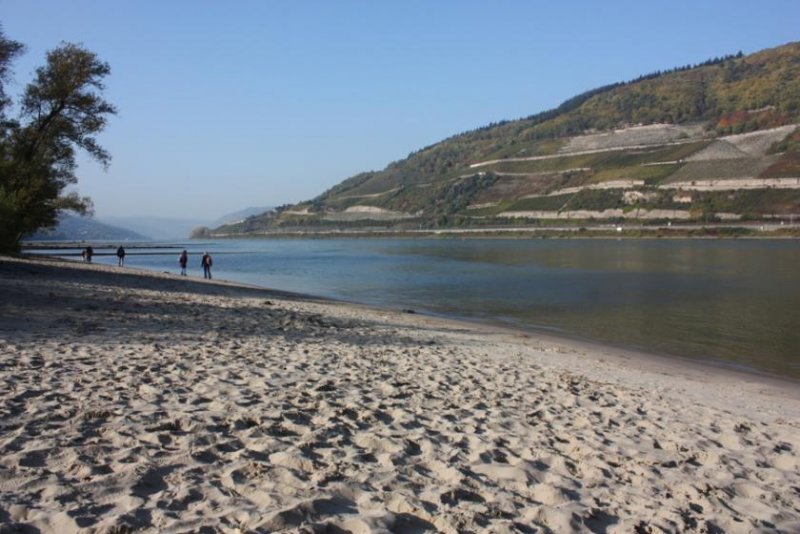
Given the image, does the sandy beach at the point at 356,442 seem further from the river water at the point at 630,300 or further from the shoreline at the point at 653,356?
the river water at the point at 630,300

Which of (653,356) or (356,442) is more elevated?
(356,442)

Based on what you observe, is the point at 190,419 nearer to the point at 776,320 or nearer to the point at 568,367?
the point at 568,367

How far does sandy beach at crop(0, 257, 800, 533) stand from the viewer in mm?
4875

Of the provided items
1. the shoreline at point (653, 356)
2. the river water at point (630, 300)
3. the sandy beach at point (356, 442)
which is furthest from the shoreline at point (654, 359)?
the sandy beach at point (356, 442)

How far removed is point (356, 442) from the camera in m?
6.62

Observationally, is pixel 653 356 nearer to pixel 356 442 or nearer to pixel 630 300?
pixel 356 442

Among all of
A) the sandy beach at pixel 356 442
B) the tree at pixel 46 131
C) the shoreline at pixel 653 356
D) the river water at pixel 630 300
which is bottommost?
the river water at pixel 630 300

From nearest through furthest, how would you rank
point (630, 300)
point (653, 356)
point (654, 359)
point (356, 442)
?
point (356, 442) → point (654, 359) → point (653, 356) → point (630, 300)

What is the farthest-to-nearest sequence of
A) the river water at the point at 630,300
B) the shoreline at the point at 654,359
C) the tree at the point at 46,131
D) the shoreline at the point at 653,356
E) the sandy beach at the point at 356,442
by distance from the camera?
the tree at the point at 46,131 → the river water at the point at 630,300 → the shoreline at the point at 653,356 → the shoreline at the point at 654,359 → the sandy beach at the point at 356,442

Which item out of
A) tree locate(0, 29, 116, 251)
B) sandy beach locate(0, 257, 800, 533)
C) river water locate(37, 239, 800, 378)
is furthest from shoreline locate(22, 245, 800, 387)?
tree locate(0, 29, 116, 251)

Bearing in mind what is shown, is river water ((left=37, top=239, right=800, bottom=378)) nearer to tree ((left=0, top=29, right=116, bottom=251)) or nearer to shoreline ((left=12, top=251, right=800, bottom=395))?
shoreline ((left=12, top=251, right=800, bottom=395))

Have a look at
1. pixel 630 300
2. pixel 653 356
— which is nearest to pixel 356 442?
pixel 653 356

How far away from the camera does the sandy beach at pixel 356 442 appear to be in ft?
16.0

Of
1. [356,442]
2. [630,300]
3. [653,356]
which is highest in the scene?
[356,442]
